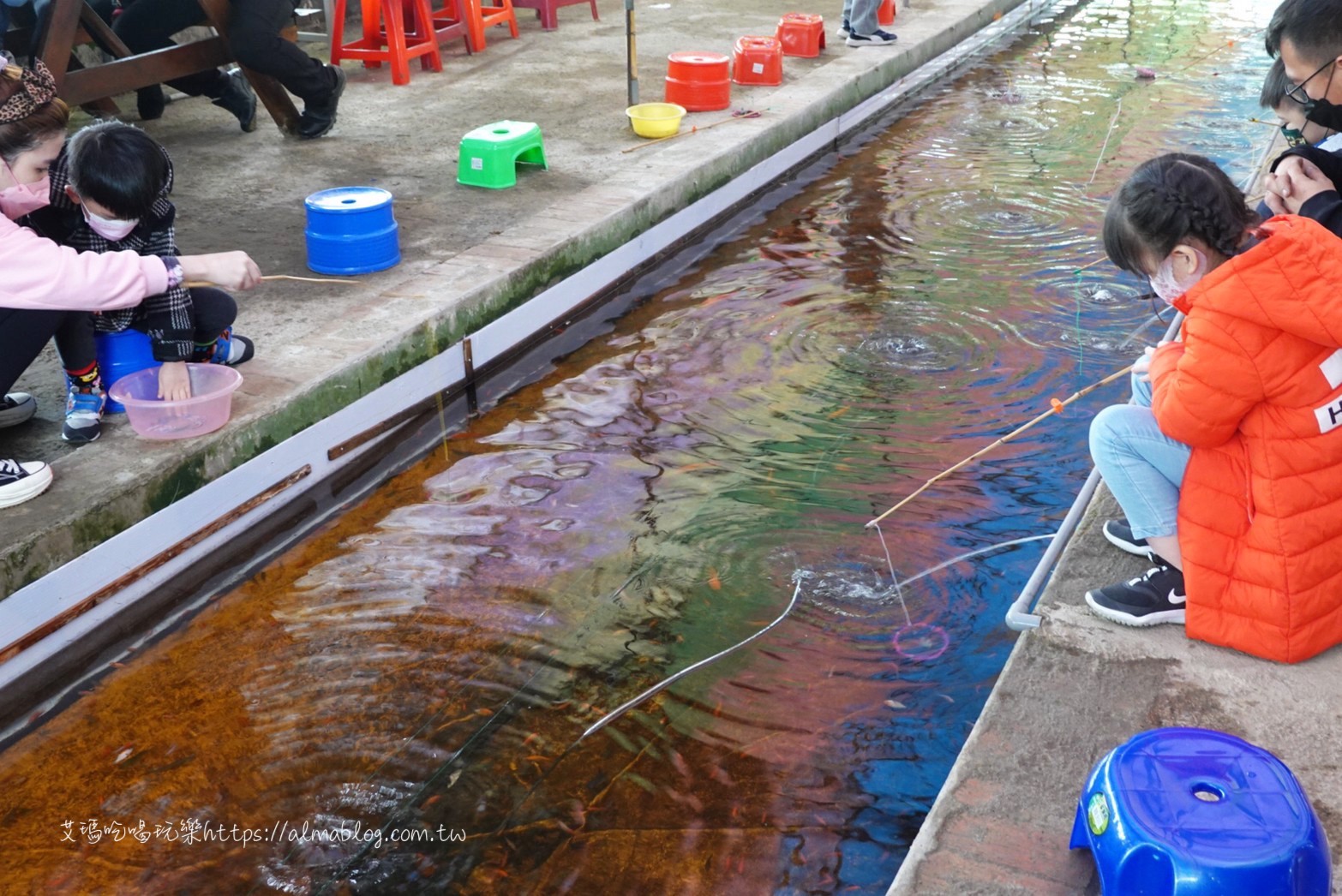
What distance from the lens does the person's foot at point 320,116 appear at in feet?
21.6

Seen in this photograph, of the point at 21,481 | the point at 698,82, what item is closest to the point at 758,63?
the point at 698,82

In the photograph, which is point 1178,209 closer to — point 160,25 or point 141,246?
point 141,246

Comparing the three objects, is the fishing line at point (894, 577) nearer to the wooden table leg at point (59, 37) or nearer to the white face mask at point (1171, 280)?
the white face mask at point (1171, 280)

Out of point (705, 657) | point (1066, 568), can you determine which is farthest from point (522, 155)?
point (1066, 568)

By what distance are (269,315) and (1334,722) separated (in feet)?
12.4

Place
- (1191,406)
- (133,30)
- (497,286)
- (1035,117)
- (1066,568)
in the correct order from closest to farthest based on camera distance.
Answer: (1191,406), (1066,568), (497,286), (133,30), (1035,117)

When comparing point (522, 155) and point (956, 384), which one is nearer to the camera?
point (956, 384)

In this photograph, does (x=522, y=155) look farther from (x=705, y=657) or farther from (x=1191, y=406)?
(x=1191, y=406)

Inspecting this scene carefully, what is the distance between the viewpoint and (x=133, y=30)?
6.75 metres

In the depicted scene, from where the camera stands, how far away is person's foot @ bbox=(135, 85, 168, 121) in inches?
274

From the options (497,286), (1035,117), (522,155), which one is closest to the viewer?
(497,286)

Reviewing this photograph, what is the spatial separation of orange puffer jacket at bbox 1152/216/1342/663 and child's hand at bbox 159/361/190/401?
2.81 m

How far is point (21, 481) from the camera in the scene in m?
3.26

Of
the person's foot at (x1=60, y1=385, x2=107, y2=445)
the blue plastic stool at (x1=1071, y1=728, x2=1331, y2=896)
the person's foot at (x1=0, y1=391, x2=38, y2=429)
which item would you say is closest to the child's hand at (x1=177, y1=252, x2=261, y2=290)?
the person's foot at (x1=60, y1=385, x2=107, y2=445)
